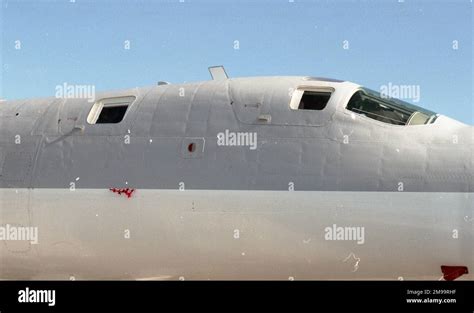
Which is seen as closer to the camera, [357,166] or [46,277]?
[357,166]

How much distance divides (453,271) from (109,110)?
547cm

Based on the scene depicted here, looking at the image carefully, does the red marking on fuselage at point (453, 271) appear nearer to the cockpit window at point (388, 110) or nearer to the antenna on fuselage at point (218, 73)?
the cockpit window at point (388, 110)

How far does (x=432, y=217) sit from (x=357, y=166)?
111cm

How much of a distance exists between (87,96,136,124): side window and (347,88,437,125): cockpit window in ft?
11.2

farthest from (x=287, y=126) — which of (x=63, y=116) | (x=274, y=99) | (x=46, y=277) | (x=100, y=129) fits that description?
(x=46, y=277)

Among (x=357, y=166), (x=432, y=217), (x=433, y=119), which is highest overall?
(x=433, y=119)

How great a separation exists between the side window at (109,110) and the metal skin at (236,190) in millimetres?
134

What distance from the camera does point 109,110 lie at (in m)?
9.63

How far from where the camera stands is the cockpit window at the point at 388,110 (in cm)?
831

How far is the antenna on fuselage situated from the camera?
981 centimetres

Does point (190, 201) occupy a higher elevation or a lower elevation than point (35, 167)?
lower
